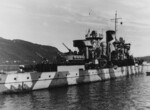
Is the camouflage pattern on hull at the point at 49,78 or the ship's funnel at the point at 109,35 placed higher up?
the ship's funnel at the point at 109,35

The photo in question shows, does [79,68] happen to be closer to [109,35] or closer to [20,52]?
[109,35]

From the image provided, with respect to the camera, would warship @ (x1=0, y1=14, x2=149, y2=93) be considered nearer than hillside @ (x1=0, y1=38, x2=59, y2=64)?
Yes

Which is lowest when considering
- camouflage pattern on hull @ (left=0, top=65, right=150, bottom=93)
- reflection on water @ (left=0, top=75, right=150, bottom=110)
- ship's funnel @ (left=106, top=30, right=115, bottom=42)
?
reflection on water @ (left=0, top=75, right=150, bottom=110)

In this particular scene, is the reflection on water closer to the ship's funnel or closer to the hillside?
the ship's funnel

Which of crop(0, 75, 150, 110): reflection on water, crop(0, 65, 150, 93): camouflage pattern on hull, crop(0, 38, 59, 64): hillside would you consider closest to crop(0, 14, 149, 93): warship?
crop(0, 65, 150, 93): camouflage pattern on hull

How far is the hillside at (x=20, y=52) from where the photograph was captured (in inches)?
3638

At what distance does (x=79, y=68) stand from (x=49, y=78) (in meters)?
4.88

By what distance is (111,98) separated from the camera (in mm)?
17891

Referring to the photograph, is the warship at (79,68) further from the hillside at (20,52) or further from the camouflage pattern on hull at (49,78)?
the hillside at (20,52)

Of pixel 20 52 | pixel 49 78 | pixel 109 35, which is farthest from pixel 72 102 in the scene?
pixel 20 52

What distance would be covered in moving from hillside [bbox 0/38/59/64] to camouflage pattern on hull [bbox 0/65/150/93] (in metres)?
59.2

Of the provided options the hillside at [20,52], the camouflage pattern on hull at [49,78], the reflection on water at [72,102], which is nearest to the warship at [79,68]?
the camouflage pattern on hull at [49,78]

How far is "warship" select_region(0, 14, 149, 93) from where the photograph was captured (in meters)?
21.1

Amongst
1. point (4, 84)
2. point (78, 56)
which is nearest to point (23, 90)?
point (4, 84)
